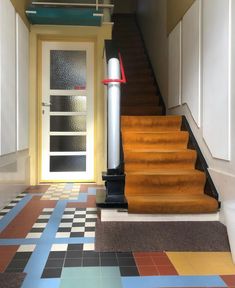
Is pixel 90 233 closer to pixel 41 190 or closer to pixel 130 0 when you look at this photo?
pixel 41 190

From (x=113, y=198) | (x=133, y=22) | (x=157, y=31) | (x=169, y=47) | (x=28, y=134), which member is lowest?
(x=113, y=198)

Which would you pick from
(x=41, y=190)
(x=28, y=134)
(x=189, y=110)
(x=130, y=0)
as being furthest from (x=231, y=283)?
(x=130, y=0)

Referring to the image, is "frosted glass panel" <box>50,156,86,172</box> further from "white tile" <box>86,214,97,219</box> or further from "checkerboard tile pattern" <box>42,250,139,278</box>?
"checkerboard tile pattern" <box>42,250,139,278</box>

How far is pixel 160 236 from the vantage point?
7.89 ft

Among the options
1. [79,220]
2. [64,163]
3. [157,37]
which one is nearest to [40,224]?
[79,220]

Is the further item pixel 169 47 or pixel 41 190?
pixel 169 47

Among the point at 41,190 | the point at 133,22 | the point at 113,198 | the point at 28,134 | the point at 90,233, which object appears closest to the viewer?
the point at 90,233

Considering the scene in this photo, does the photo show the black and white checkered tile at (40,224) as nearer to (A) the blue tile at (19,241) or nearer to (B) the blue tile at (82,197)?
(A) the blue tile at (19,241)

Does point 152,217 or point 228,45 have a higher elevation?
point 228,45

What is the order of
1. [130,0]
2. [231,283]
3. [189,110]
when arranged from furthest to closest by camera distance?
[130,0] < [189,110] < [231,283]

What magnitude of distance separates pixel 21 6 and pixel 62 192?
2.52 metres

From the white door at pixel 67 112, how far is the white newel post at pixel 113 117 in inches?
81.0

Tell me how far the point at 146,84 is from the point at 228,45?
10.6ft

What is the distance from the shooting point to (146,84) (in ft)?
18.9
